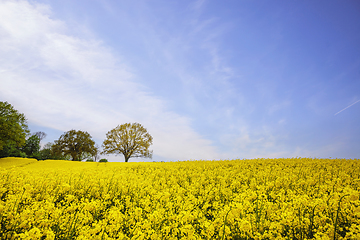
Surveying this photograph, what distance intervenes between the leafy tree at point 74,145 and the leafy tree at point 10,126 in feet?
33.0

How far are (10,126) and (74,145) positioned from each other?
13.8 m

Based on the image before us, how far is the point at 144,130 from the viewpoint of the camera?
4062cm

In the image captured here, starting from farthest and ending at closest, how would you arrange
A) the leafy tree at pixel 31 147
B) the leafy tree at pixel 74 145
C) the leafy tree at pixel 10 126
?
the leafy tree at pixel 31 147
the leafy tree at pixel 74 145
the leafy tree at pixel 10 126

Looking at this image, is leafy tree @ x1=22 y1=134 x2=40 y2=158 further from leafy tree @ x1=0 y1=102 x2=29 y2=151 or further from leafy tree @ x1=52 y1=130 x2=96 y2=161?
leafy tree @ x1=0 y1=102 x2=29 y2=151

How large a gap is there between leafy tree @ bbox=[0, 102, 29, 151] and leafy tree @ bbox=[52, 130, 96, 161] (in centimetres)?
1006

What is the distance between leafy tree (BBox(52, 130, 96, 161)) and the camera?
38.8 metres

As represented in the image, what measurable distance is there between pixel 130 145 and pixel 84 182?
105 feet

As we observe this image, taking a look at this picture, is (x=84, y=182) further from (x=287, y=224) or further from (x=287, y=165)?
(x=287, y=165)

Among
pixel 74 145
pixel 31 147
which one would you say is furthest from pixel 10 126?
pixel 31 147

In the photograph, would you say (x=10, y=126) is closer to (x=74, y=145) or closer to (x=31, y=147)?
(x=74, y=145)

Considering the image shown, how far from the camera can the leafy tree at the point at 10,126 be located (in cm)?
2600

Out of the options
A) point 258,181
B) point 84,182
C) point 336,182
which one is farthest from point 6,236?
point 336,182

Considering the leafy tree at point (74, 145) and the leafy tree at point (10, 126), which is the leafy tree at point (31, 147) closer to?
the leafy tree at point (74, 145)

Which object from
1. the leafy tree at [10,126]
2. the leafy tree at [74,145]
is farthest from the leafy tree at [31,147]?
the leafy tree at [10,126]
